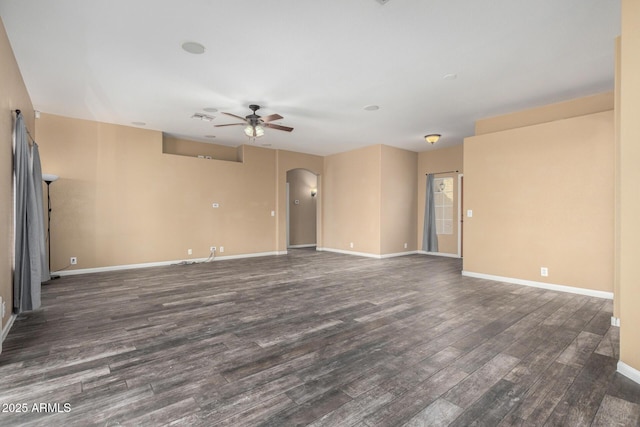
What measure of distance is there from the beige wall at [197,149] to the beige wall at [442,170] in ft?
17.9

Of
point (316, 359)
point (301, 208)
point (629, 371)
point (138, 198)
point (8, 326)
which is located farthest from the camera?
point (301, 208)

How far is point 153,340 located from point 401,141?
680cm

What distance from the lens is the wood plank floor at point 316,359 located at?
176 centimetres

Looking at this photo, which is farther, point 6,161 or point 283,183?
point 283,183

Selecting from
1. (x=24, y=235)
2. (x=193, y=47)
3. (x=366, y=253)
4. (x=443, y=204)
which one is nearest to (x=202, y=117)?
(x=193, y=47)

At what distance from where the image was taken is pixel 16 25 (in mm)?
2877

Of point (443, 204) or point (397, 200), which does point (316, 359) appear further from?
point (443, 204)

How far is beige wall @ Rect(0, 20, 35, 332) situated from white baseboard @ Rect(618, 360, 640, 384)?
5279mm

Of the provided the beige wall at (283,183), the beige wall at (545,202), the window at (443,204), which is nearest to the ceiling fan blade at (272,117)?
the beige wall at (283,183)

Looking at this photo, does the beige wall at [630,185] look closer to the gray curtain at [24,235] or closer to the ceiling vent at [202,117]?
the ceiling vent at [202,117]

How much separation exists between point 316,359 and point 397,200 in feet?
21.4

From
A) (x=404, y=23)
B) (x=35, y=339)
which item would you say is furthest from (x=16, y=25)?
(x=404, y=23)

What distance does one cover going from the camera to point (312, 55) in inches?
135

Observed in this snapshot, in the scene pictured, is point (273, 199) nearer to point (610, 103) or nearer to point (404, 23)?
point (404, 23)
